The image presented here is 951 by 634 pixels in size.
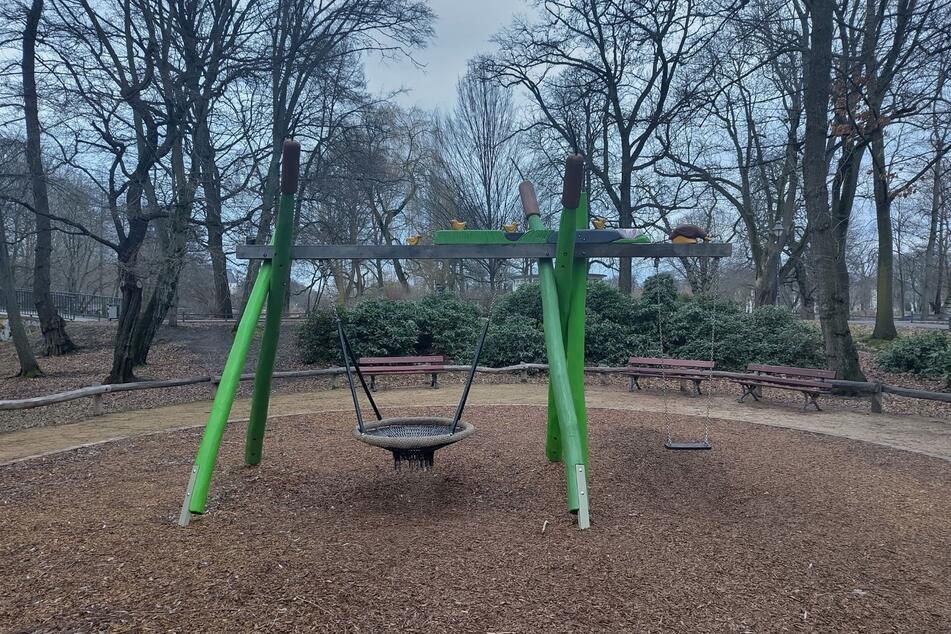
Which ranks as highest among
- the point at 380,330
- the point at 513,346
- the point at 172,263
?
the point at 172,263

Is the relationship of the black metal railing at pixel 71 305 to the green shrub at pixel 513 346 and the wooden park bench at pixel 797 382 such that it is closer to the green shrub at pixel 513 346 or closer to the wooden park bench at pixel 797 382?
the green shrub at pixel 513 346

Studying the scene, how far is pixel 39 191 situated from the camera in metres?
12.9

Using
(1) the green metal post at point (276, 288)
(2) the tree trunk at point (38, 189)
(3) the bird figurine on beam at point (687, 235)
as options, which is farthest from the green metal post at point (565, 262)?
(2) the tree trunk at point (38, 189)

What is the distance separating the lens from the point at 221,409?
4.21 metres

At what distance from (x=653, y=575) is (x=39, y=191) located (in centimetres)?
1496

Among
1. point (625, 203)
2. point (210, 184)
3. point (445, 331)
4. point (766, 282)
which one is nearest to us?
point (210, 184)

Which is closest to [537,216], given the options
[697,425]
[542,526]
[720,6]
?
[542,526]

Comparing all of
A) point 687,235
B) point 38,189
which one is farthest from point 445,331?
point 687,235

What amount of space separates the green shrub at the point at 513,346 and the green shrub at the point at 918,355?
7.45m

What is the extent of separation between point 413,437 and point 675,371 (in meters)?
7.98

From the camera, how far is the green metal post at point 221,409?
3930 mm

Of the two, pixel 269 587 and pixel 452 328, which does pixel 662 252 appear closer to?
pixel 269 587

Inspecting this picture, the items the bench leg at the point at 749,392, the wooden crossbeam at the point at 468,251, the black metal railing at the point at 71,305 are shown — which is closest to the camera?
the wooden crossbeam at the point at 468,251

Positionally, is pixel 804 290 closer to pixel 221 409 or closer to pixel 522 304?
pixel 522 304
